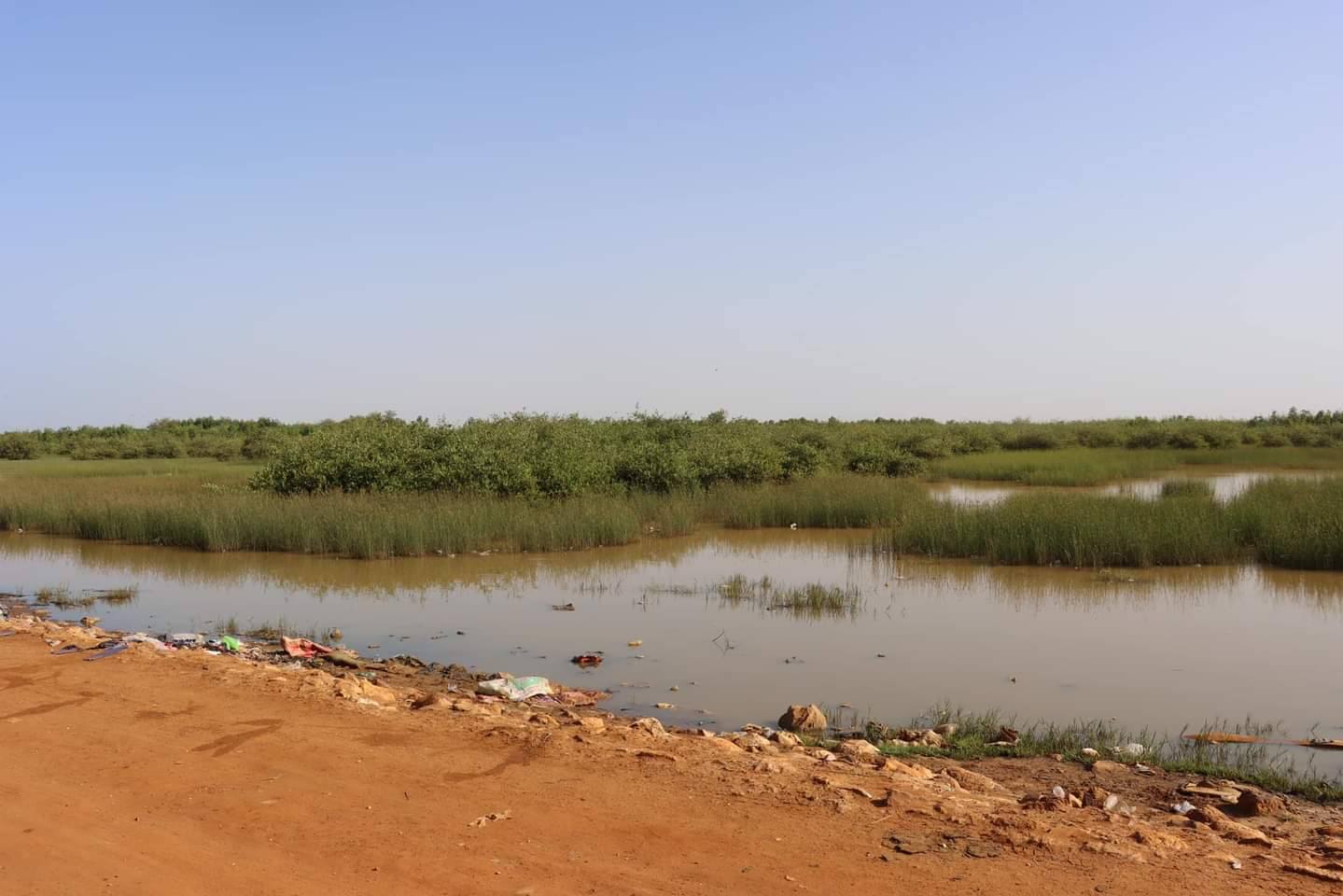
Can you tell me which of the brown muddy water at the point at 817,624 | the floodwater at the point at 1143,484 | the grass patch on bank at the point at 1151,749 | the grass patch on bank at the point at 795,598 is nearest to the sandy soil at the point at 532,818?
the grass patch on bank at the point at 1151,749

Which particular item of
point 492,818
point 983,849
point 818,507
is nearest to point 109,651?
point 492,818

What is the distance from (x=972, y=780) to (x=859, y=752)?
0.69 m

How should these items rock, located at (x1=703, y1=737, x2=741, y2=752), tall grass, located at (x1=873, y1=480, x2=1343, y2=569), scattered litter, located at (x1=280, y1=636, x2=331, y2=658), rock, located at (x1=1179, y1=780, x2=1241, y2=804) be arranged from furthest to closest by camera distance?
tall grass, located at (x1=873, y1=480, x2=1343, y2=569) → scattered litter, located at (x1=280, y1=636, x2=331, y2=658) → rock, located at (x1=703, y1=737, x2=741, y2=752) → rock, located at (x1=1179, y1=780, x2=1241, y2=804)

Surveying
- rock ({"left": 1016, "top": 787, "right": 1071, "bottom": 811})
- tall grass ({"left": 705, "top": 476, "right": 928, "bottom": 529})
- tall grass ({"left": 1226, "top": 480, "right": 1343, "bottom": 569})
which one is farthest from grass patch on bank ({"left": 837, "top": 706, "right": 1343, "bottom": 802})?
tall grass ({"left": 705, "top": 476, "right": 928, "bottom": 529})

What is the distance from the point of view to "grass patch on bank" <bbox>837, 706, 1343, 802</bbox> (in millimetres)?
5590

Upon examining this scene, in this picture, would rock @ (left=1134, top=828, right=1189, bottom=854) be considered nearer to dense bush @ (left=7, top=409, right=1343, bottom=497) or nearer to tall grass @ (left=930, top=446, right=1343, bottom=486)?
dense bush @ (left=7, top=409, right=1343, bottom=497)

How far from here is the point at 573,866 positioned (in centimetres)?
400

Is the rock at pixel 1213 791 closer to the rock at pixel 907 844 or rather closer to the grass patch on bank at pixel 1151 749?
the grass patch on bank at pixel 1151 749

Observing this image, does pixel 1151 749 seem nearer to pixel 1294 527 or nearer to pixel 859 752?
pixel 859 752

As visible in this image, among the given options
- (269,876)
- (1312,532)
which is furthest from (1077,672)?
(1312,532)

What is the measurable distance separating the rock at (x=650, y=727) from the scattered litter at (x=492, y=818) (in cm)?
164

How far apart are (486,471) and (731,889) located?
17.1 meters

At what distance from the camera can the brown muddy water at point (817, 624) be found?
7836 mm

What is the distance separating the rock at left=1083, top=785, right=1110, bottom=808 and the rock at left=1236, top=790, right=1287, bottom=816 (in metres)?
0.63
